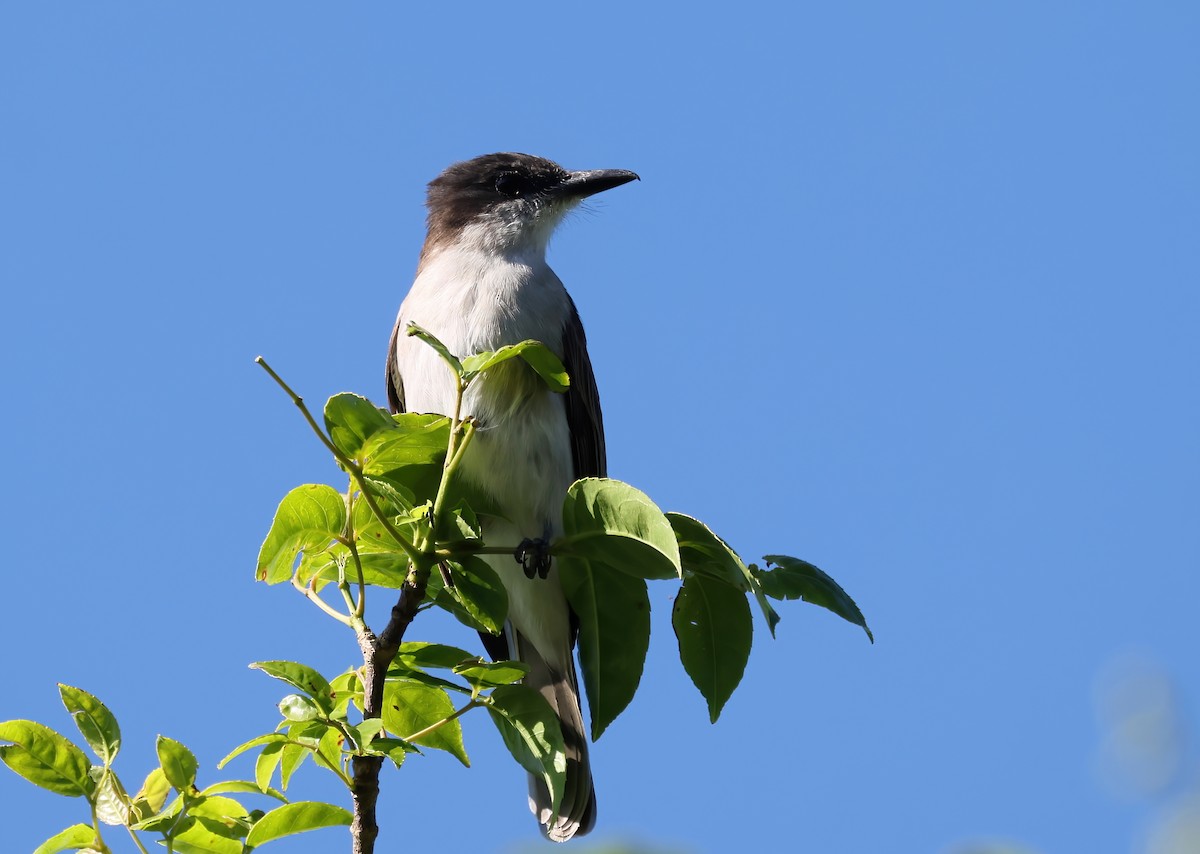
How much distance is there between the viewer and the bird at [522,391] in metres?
5.02

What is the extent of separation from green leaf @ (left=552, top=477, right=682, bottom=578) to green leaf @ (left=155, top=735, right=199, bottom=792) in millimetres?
1016

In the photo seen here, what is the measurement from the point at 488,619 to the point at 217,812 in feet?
2.46

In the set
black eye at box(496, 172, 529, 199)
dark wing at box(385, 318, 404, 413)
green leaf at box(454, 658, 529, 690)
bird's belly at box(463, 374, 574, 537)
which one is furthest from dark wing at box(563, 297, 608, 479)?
green leaf at box(454, 658, 529, 690)

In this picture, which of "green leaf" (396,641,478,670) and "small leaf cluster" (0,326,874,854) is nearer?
"small leaf cluster" (0,326,874,854)

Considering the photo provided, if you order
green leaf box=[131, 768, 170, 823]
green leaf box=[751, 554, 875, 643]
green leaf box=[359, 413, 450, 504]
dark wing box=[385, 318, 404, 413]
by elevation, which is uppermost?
dark wing box=[385, 318, 404, 413]

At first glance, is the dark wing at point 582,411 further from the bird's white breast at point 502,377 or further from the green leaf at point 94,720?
the green leaf at point 94,720

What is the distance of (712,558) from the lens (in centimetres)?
327

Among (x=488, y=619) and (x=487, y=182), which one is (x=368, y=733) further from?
(x=487, y=182)

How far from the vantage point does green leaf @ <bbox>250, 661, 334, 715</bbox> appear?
2760mm

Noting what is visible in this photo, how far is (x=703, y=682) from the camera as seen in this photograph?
3.31 meters

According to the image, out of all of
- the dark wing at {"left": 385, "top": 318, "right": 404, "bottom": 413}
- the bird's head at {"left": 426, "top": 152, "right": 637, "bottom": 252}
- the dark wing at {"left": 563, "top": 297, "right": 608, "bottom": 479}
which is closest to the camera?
the dark wing at {"left": 563, "top": 297, "right": 608, "bottom": 479}

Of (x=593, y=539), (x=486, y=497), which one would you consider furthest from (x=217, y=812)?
(x=486, y=497)

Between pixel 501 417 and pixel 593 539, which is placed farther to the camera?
pixel 501 417

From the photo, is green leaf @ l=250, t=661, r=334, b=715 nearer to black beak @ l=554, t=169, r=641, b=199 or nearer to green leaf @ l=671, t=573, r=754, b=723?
green leaf @ l=671, t=573, r=754, b=723
